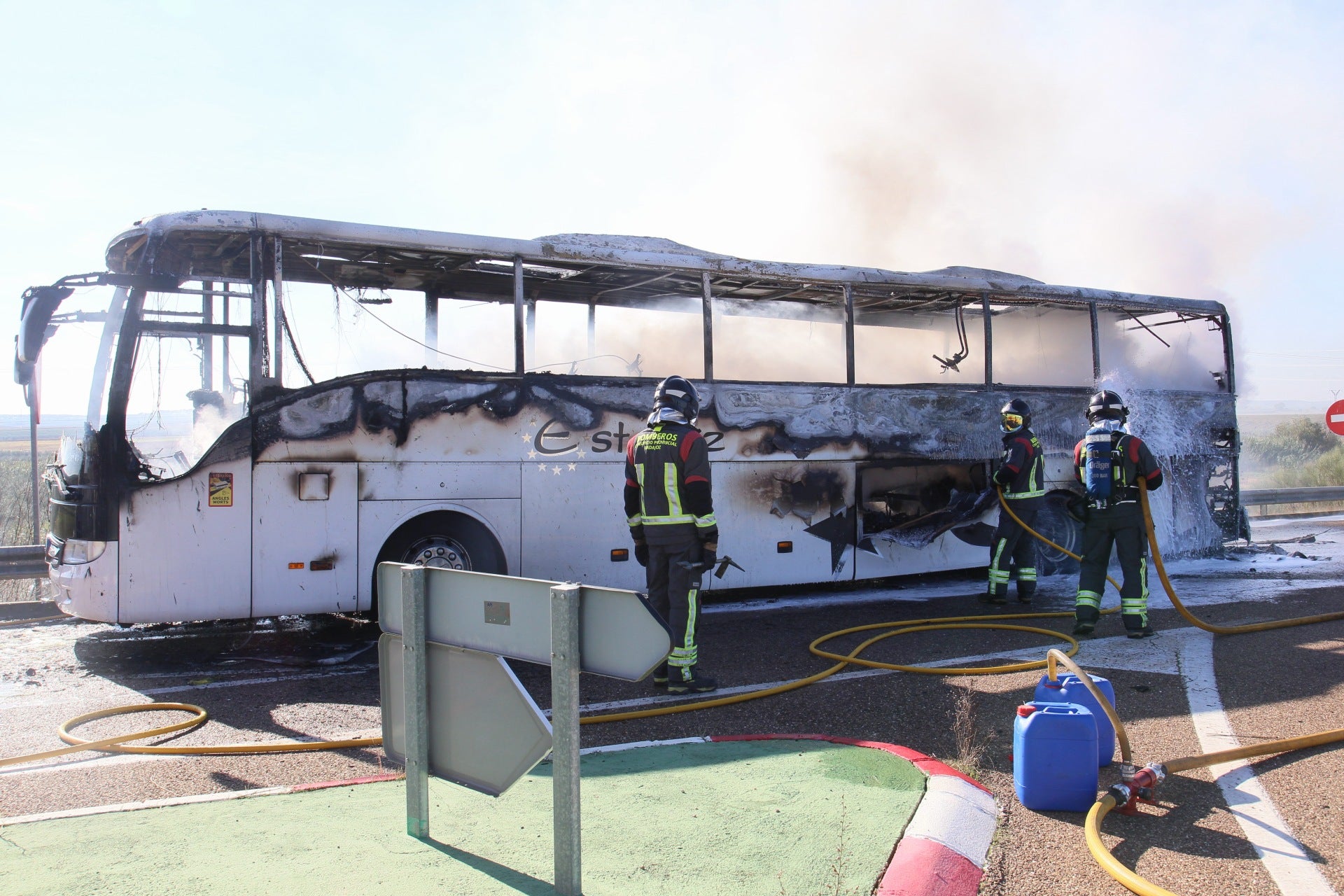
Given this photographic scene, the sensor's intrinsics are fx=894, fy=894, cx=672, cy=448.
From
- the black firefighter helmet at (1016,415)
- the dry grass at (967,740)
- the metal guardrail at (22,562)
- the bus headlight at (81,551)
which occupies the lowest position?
the dry grass at (967,740)

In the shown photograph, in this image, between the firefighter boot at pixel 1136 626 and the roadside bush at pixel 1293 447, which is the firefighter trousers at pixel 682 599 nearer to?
the firefighter boot at pixel 1136 626

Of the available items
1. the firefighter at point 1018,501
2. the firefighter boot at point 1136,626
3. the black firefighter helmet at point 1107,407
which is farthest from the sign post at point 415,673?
the firefighter at point 1018,501

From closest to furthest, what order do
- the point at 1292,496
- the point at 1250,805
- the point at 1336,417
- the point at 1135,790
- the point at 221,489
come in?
the point at 1135,790
the point at 1250,805
the point at 221,489
the point at 1336,417
the point at 1292,496

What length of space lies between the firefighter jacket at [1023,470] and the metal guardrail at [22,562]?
9.60 m

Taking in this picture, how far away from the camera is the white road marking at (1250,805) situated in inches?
121

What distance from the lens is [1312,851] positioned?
326 cm

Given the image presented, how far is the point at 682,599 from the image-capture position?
18.9ft

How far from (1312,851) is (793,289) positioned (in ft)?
21.7

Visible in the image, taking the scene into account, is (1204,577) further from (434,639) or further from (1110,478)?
(434,639)

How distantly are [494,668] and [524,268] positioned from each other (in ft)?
17.5

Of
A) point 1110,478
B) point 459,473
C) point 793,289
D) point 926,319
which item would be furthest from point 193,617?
point 926,319

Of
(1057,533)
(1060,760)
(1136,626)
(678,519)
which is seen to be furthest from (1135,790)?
(1057,533)

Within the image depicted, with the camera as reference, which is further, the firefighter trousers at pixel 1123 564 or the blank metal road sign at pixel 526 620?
the firefighter trousers at pixel 1123 564

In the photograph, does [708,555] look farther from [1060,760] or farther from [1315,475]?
[1315,475]
